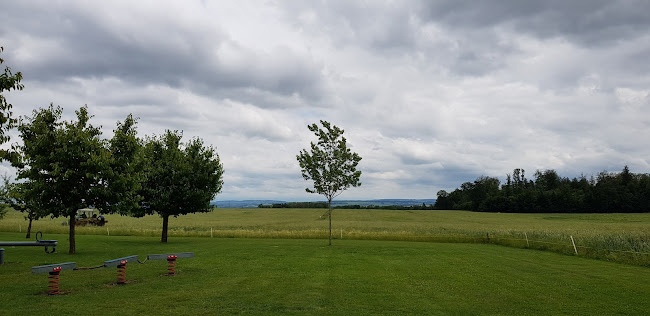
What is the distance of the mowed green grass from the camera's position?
11.1m

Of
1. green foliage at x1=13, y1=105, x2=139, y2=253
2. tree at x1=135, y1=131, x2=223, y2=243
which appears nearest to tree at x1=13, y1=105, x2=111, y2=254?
green foliage at x1=13, y1=105, x2=139, y2=253

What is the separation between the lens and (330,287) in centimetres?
1434

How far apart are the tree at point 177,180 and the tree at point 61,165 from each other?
27.4 feet

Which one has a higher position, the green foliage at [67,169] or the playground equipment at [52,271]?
the green foliage at [67,169]

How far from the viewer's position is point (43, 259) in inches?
838

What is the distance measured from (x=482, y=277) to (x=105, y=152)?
20244mm

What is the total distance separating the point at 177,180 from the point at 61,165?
1097 centimetres

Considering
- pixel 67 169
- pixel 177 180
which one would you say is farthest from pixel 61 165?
pixel 177 180

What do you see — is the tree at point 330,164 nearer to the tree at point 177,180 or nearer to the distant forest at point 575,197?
the tree at point 177,180

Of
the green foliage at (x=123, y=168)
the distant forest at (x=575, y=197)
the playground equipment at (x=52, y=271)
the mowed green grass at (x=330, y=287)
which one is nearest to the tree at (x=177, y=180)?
the green foliage at (x=123, y=168)

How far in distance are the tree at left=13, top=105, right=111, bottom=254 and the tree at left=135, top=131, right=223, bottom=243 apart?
27.4ft

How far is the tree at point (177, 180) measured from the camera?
110 feet

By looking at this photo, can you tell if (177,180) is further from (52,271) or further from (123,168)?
(52,271)

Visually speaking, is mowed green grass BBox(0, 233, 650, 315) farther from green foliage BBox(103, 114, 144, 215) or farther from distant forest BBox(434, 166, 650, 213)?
distant forest BBox(434, 166, 650, 213)
